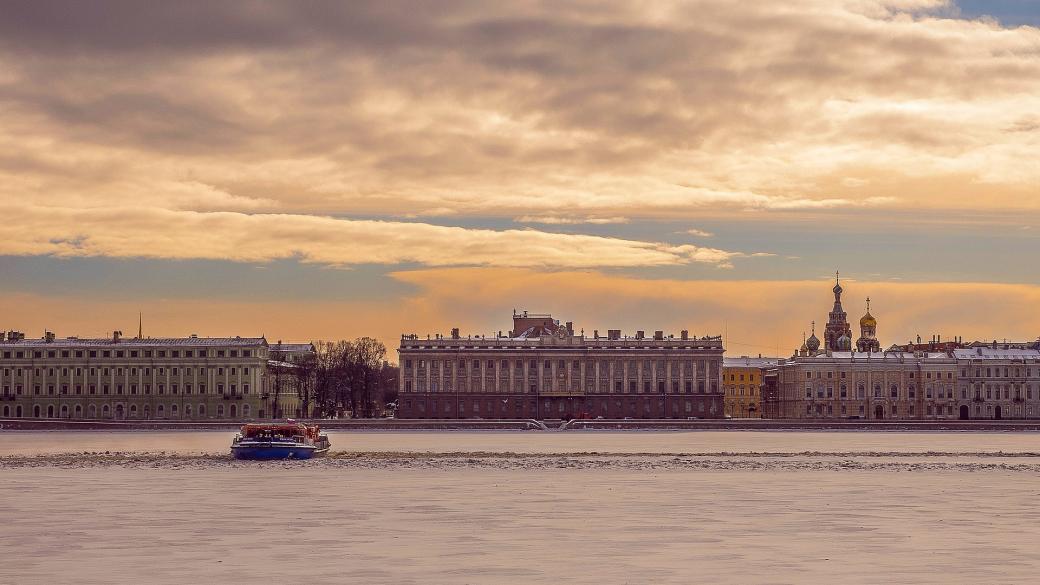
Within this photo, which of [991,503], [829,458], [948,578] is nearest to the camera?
[948,578]

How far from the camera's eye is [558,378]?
604ft

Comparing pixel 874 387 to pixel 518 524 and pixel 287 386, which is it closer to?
pixel 287 386

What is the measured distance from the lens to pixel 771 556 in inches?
1141

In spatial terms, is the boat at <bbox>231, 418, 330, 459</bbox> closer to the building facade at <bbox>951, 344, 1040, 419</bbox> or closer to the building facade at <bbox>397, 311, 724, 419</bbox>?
the building facade at <bbox>397, 311, 724, 419</bbox>

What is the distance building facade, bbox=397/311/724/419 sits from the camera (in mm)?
181375

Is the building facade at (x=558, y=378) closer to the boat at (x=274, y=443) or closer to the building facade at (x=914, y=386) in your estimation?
the building facade at (x=914, y=386)

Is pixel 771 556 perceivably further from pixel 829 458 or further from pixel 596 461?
pixel 829 458

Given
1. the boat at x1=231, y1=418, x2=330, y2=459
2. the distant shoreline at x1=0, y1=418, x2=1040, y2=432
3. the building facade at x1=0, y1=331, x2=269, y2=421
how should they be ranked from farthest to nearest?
the building facade at x1=0, y1=331, x2=269, y2=421, the distant shoreline at x1=0, y1=418, x2=1040, y2=432, the boat at x1=231, y1=418, x2=330, y2=459

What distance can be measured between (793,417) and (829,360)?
7520 mm

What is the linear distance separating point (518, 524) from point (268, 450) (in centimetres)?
3732

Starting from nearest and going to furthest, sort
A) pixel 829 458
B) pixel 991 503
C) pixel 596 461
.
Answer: pixel 991 503
pixel 596 461
pixel 829 458

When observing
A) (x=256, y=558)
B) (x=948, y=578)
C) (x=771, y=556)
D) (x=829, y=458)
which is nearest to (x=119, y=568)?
(x=256, y=558)

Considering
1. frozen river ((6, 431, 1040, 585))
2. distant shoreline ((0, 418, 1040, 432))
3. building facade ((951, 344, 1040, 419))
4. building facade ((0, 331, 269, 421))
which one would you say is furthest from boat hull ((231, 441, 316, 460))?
building facade ((951, 344, 1040, 419))

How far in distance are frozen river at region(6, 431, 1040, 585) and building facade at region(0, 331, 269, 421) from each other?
117m
